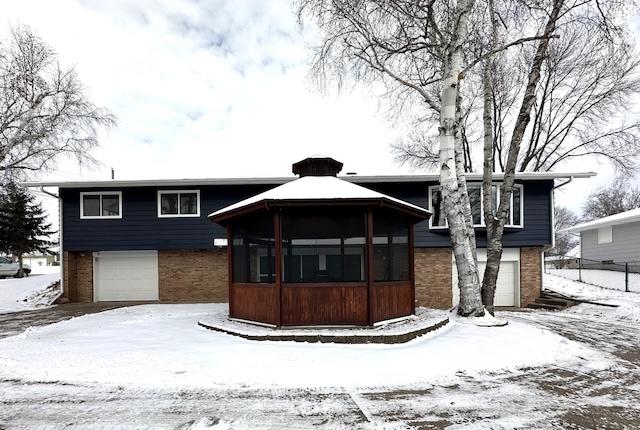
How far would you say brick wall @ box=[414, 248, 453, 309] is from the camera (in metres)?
13.0

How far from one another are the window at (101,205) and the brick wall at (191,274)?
7.00ft

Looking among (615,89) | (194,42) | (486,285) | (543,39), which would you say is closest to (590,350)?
(486,285)

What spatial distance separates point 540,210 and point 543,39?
6.68 m

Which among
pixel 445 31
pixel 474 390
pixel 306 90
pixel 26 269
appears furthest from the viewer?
pixel 26 269

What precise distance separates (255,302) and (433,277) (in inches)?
307

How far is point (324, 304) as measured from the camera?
6895 millimetres

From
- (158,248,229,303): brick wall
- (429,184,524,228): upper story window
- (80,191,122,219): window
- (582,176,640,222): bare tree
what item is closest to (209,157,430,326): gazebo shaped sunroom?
(429,184,524,228): upper story window

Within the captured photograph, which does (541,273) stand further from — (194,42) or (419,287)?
(194,42)

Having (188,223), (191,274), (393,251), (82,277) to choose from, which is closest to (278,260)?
(393,251)

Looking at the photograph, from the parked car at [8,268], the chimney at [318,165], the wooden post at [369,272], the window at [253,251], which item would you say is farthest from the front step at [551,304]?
the parked car at [8,268]

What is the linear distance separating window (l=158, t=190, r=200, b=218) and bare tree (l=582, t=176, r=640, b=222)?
127ft

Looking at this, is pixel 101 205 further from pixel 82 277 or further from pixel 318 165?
pixel 318 165

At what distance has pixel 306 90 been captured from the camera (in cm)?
1053

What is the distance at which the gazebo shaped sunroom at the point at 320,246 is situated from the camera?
271 inches
